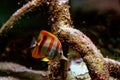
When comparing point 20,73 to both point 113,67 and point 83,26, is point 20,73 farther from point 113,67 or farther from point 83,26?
point 83,26

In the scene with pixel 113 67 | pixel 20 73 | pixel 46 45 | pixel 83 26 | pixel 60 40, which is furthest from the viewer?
pixel 83 26

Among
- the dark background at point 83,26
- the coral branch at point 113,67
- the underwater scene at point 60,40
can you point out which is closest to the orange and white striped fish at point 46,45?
the underwater scene at point 60,40

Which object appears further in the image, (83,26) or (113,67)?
(83,26)

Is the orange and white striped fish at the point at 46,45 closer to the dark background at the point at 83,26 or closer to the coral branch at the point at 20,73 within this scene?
the coral branch at the point at 20,73

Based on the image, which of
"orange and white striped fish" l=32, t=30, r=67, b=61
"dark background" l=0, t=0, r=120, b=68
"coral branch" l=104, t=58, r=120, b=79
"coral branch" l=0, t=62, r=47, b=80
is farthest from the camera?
"dark background" l=0, t=0, r=120, b=68

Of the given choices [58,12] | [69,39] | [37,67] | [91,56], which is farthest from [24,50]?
[91,56]

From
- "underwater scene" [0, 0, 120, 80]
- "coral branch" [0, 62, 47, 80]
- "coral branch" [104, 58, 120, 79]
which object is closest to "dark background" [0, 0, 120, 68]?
"underwater scene" [0, 0, 120, 80]

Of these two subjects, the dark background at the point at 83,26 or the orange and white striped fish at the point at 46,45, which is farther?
the dark background at the point at 83,26

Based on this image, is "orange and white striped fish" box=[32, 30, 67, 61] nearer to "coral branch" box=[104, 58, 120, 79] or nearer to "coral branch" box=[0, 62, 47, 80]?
"coral branch" box=[104, 58, 120, 79]

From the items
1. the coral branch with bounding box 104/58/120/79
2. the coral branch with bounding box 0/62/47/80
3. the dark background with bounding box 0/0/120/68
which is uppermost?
the dark background with bounding box 0/0/120/68

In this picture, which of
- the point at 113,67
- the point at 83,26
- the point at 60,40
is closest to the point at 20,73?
the point at 60,40
